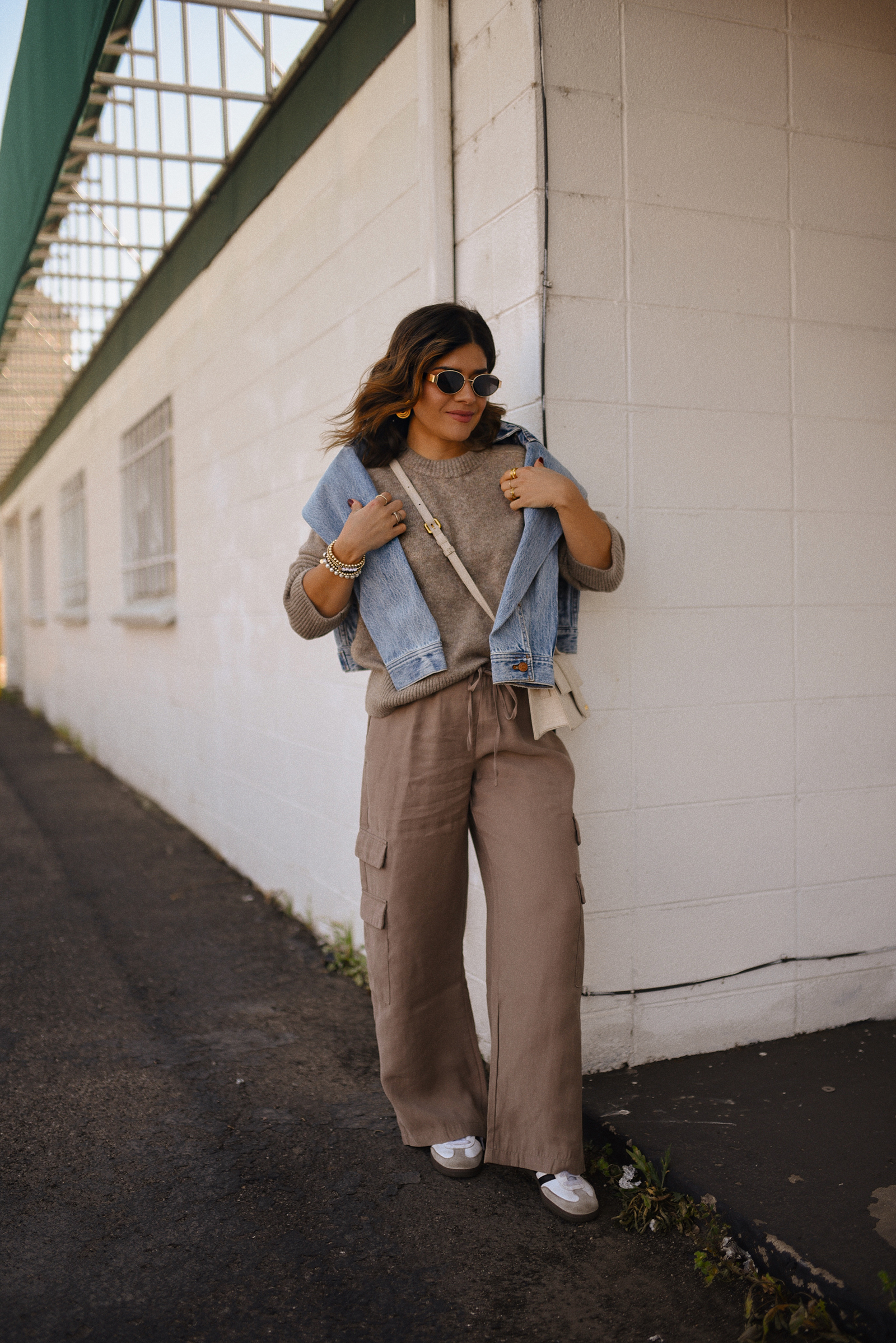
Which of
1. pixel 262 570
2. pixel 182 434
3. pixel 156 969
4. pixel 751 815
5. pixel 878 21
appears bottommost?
pixel 156 969

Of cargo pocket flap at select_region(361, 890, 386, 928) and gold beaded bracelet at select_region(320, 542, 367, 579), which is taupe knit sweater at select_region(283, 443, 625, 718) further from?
cargo pocket flap at select_region(361, 890, 386, 928)

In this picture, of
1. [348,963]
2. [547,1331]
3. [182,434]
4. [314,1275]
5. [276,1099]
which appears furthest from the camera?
[182,434]

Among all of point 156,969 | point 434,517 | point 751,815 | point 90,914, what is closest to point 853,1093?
point 751,815

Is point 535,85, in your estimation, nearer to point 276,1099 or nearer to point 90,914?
point 276,1099

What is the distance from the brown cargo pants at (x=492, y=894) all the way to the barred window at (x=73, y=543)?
8.37 metres

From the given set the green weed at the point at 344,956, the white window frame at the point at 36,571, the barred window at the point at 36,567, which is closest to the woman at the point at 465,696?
the green weed at the point at 344,956

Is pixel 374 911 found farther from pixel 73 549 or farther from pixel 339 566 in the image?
pixel 73 549

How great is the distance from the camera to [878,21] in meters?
3.02

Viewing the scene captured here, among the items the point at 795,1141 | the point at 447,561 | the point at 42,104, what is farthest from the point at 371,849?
the point at 42,104

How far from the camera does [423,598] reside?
91.0 inches

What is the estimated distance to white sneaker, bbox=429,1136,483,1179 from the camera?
245 centimetres

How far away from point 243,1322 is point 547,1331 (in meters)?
0.58

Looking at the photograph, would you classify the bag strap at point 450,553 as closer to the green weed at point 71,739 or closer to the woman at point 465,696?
the woman at point 465,696

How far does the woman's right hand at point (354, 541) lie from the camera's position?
2.26 meters
